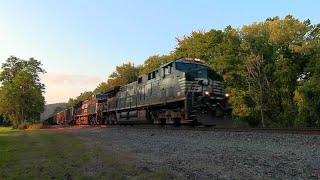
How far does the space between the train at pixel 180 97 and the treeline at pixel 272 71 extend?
1342 centimetres

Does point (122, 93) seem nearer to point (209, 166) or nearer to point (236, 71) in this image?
point (236, 71)

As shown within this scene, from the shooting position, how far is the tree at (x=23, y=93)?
51500mm

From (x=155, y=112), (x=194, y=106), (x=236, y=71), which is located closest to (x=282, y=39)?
(x=236, y=71)

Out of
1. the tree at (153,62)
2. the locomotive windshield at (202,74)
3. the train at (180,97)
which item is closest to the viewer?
the train at (180,97)

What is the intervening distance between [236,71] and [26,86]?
103ft

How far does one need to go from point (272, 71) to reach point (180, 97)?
79.4 ft

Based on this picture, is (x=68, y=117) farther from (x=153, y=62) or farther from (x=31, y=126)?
(x=153, y=62)

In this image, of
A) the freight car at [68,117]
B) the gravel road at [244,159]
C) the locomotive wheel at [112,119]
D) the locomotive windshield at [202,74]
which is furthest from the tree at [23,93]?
the gravel road at [244,159]

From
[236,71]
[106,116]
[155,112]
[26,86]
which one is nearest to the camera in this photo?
[155,112]

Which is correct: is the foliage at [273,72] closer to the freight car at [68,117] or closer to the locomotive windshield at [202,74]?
the locomotive windshield at [202,74]

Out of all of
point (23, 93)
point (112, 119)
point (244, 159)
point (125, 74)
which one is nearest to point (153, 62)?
point (125, 74)

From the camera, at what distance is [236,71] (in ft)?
138

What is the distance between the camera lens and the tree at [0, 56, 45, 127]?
5150 centimetres

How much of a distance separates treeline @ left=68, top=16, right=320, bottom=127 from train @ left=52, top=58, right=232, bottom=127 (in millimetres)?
13419
